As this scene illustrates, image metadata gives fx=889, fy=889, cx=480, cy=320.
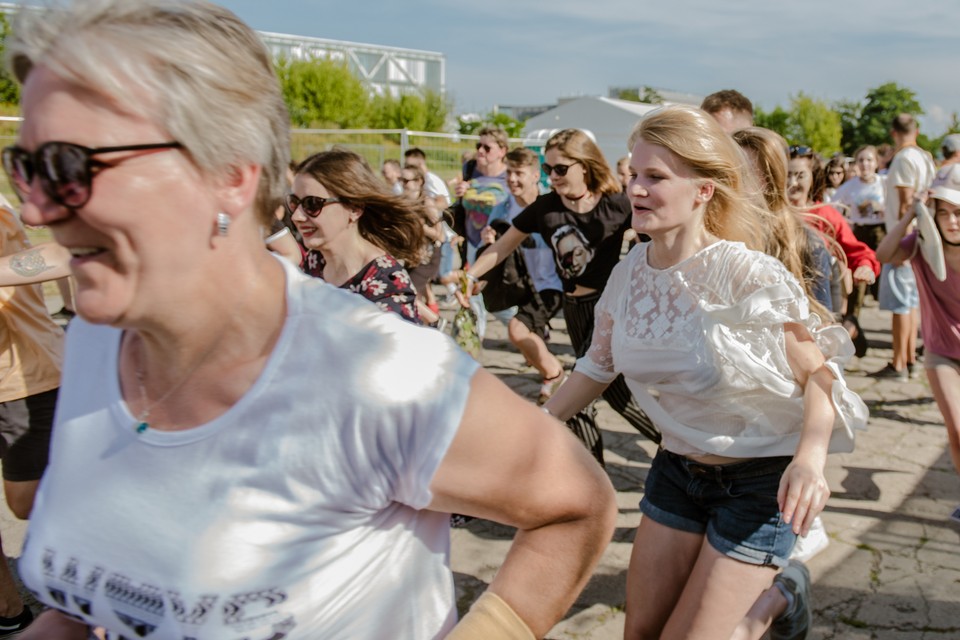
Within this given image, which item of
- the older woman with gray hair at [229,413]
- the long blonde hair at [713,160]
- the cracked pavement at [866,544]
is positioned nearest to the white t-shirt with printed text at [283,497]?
the older woman with gray hair at [229,413]

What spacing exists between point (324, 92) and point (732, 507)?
51.8m

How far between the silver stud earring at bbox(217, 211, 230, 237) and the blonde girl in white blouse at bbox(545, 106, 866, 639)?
1.57 m

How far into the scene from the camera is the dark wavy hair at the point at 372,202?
356cm

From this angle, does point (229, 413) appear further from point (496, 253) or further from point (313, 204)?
point (496, 253)

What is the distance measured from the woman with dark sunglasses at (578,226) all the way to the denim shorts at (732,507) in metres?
2.46

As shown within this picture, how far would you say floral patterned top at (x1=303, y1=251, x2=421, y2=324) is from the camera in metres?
3.29

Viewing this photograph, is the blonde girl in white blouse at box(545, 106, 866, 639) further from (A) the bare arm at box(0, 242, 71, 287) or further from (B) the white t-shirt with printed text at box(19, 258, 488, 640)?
(A) the bare arm at box(0, 242, 71, 287)

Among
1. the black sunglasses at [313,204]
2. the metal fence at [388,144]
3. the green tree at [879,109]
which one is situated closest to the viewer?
the black sunglasses at [313,204]

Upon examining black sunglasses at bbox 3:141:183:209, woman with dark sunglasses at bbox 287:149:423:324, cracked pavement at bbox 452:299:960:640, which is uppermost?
black sunglasses at bbox 3:141:183:209

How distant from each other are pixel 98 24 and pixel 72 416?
59cm

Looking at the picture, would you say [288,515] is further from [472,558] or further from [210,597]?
[472,558]

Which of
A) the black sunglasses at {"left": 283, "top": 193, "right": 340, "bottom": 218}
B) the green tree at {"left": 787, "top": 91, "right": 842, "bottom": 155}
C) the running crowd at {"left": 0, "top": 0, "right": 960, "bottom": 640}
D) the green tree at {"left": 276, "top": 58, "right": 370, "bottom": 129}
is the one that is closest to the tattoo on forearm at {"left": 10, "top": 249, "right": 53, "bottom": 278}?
the black sunglasses at {"left": 283, "top": 193, "right": 340, "bottom": 218}

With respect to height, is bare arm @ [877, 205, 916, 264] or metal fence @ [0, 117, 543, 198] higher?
bare arm @ [877, 205, 916, 264]

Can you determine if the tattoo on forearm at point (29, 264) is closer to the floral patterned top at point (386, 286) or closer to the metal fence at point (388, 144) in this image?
the floral patterned top at point (386, 286)
